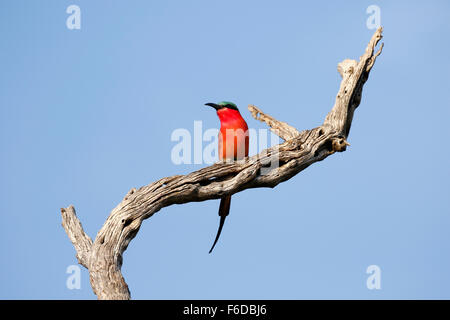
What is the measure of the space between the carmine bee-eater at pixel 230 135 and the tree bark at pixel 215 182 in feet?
1.91

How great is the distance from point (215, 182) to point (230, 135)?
102 cm

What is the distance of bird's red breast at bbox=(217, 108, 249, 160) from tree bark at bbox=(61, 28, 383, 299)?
576mm

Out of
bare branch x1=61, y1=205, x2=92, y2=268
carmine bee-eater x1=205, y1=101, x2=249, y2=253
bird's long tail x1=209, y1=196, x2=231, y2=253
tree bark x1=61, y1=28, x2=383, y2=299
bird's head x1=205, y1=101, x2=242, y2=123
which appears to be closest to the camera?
tree bark x1=61, y1=28, x2=383, y2=299

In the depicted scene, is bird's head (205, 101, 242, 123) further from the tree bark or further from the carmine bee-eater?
the tree bark

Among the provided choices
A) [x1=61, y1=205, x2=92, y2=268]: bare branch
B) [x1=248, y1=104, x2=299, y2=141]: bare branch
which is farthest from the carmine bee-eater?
[x1=61, y1=205, x2=92, y2=268]: bare branch

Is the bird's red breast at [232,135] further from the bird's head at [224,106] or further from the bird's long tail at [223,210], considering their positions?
the bird's long tail at [223,210]

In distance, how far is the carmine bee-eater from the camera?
22.6ft

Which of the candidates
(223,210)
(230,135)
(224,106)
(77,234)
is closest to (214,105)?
(224,106)

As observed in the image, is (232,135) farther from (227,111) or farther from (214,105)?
(214,105)
